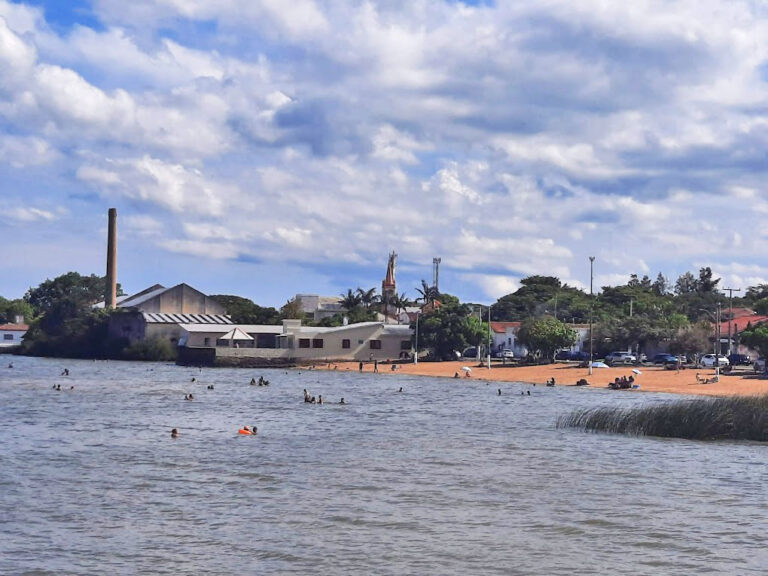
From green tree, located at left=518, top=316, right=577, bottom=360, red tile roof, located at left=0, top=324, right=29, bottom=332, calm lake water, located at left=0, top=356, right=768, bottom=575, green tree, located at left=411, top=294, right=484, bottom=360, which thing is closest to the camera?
calm lake water, located at left=0, top=356, right=768, bottom=575

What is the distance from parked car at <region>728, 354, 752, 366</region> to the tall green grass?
210 ft

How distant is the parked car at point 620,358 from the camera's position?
10919cm

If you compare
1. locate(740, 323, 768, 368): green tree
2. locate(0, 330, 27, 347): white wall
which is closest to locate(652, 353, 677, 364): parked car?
locate(740, 323, 768, 368): green tree

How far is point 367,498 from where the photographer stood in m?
29.1

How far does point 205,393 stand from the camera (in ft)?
254

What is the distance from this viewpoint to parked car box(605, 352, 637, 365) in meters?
109

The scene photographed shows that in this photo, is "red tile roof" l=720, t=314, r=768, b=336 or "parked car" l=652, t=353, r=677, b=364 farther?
"red tile roof" l=720, t=314, r=768, b=336

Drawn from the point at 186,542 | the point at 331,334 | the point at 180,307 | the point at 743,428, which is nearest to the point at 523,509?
the point at 186,542

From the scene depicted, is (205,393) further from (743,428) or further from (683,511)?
(683,511)

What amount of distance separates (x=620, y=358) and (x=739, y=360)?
1263cm

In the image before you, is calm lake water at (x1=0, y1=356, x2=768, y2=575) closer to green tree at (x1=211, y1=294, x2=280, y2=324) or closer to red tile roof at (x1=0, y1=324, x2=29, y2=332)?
green tree at (x1=211, y1=294, x2=280, y2=324)

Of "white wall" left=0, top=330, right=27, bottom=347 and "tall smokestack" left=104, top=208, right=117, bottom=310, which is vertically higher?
"tall smokestack" left=104, top=208, right=117, bottom=310

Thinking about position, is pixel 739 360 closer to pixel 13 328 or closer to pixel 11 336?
pixel 11 336

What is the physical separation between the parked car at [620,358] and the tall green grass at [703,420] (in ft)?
210
